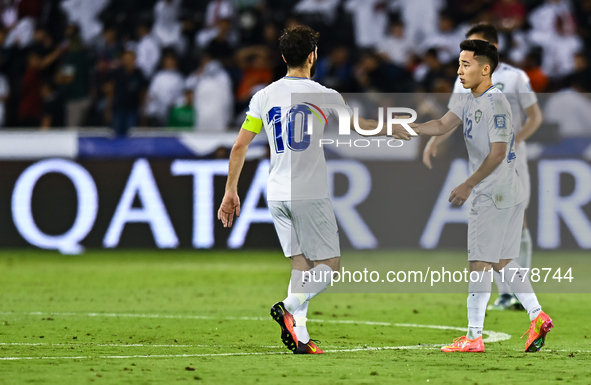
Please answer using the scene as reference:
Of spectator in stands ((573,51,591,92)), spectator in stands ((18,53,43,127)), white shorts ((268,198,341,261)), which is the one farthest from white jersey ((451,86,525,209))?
spectator in stands ((18,53,43,127))

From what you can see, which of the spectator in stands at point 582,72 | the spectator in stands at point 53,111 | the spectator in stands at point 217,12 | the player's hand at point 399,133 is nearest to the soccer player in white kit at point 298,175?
the player's hand at point 399,133

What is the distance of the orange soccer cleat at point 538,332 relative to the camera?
5871mm

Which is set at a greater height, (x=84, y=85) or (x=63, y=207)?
(x=84, y=85)

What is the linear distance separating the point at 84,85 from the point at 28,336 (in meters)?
8.48

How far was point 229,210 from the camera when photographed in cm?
580

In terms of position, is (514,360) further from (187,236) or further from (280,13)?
(280,13)

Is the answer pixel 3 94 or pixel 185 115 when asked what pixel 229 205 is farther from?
pixel 3 94

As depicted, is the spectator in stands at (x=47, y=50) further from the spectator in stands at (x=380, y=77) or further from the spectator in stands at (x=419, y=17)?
the spectator in stands at (x=419, y=17)

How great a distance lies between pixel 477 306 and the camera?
5.95 meters

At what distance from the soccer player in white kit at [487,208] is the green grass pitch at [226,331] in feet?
0.59

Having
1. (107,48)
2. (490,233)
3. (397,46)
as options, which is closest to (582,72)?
(397,46)

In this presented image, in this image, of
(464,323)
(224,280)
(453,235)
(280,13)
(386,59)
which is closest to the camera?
(464,323)

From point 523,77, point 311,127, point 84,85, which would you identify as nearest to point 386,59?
point 84,85

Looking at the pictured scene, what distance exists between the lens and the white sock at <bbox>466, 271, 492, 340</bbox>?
5941mm
